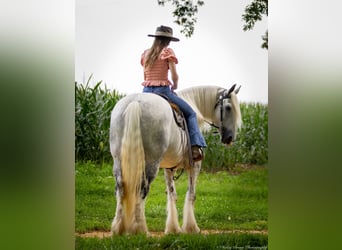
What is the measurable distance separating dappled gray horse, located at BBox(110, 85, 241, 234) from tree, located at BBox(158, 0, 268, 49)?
0.45 metres

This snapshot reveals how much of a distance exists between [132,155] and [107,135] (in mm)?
342

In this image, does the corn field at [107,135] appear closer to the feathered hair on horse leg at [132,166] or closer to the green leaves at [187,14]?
the feathered hair on horse leg at [132,166]

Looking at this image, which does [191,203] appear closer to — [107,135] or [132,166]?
[132,166]

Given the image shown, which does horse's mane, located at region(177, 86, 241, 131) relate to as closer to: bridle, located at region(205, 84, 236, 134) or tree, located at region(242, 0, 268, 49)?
bridle, located at region(205, 84, 236, 134)

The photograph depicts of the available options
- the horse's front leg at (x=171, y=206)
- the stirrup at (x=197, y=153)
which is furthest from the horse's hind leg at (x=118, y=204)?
the stirrup at (x=197, y=153)

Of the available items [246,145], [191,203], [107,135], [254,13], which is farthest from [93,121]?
[254,13]

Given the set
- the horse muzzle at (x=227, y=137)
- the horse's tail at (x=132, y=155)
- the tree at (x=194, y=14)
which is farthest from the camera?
the horse muzzle at (x=227, y=137)

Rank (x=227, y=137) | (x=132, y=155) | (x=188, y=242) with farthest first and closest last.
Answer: (x=227, y=137) < (x=188, y=242) < (x=132, y=155)

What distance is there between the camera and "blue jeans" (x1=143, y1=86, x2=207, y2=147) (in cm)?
412

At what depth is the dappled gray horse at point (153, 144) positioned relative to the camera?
400 centimetres

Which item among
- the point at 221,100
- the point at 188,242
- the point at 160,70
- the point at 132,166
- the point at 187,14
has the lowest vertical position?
the point at 188,242

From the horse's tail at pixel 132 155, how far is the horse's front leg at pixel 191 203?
384mm

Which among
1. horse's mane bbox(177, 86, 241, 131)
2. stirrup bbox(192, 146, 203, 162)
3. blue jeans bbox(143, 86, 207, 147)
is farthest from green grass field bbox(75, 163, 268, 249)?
horse's mane bbox(177, 86, 241, 131)

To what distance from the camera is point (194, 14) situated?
13.6 feet
